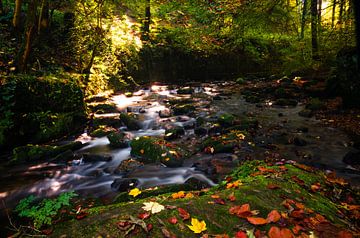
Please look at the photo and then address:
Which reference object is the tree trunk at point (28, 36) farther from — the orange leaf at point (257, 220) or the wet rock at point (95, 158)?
the orange leaf at point (257, 220)

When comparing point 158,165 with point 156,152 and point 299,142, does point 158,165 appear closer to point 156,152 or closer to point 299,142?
point 156,152

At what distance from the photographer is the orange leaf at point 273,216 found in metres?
2.40

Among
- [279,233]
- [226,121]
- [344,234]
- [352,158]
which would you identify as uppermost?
[279,233]

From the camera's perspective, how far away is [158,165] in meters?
6.80

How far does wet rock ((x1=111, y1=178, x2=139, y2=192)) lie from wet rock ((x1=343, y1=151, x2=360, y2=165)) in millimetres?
5160

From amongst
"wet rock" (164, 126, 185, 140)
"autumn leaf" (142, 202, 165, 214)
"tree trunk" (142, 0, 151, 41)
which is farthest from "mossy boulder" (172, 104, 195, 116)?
"autumn leaf" (142, 202, 165, 214)

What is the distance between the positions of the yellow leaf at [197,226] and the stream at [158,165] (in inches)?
140

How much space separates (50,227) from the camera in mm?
2170

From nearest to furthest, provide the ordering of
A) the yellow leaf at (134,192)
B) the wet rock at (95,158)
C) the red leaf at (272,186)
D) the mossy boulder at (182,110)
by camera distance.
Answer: the red leaf at (272,186)
the yellow leaf at (134,192)
the wet rock at (95,158)
the mossy boulder at (182,110)

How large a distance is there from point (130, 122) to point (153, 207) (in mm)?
7819

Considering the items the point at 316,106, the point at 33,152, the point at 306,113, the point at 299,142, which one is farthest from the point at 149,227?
the point at 316,106

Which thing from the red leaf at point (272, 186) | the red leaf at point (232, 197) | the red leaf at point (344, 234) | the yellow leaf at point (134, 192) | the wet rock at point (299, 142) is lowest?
the wet rock at point (299, 142)

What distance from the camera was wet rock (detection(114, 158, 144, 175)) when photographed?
21.6ft

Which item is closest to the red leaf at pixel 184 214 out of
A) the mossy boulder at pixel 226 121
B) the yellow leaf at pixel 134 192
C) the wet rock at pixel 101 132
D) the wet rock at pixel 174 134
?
the yellow leaf at pixel 134 192
